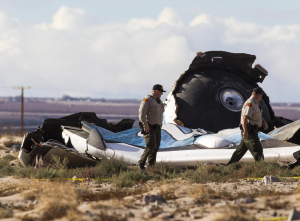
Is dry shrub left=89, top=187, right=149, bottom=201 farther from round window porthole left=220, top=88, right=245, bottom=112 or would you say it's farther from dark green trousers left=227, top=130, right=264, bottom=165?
round window porthole left=220, top=88, right=245, bottom=112

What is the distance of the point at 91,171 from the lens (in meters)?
11.8

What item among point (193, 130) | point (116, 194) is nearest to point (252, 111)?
point (193, 130)

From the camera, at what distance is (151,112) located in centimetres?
1220

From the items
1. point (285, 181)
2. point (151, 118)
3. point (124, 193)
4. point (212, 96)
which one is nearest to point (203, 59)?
point (212, 96)

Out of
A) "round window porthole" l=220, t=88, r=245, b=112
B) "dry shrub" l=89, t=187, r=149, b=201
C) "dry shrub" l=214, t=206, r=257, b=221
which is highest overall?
"round window porthole" l=220, t=88, r=245, b=112

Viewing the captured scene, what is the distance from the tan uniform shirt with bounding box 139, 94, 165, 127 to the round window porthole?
6261mm

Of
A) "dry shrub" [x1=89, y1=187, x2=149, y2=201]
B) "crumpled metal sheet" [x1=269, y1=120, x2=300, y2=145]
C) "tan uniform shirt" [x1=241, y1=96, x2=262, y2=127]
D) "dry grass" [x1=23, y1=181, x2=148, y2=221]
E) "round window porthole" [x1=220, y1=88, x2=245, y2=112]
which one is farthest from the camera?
"round window porthole" [x1=220, y1=88, x2=245, y2=112]

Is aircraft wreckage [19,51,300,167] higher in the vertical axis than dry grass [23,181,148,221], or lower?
higher

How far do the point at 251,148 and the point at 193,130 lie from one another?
3.93 meters

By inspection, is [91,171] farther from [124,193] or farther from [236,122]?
[236,122]

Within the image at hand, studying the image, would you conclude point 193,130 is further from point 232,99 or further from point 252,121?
point 252,121

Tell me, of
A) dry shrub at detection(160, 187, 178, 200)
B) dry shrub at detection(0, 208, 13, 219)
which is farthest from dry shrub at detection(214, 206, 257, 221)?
dry shrub at detection(0, 208, 13, 219)

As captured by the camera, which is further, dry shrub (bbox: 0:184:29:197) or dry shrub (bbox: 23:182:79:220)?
dry shrub (bbox: 0:184:29:197)

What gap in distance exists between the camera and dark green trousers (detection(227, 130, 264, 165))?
Result: 12.1 metres
